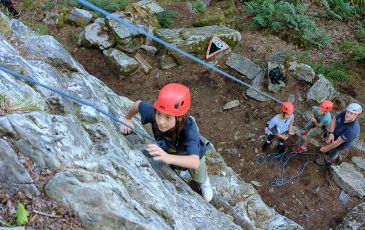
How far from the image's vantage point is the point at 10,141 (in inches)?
120

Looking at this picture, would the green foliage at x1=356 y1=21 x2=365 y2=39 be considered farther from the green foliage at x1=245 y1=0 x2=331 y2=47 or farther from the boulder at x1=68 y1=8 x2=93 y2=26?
the boulder at x1=68 y1=8 x2=93 y2=26

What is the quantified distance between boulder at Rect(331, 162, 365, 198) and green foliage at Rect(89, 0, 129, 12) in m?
7.64

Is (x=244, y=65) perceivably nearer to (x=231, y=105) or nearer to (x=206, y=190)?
(x=231, y=105)

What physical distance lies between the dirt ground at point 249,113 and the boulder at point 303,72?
0.60 ft

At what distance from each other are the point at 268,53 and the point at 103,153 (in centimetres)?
837

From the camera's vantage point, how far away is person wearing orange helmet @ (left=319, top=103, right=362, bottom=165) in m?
6.88

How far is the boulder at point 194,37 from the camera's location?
35.3 ft

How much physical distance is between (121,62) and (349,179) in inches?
253

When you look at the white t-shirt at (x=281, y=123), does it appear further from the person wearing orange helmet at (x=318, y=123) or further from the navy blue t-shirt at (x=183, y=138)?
the navy blue t-shirt at (x=183, y=138)

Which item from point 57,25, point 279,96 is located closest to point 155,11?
point 57,25

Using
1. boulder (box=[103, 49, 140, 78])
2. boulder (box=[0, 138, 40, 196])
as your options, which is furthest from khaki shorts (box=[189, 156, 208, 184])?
boulder (box=[103, 49, 140, 78])

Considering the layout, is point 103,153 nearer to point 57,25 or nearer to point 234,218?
point 234,218

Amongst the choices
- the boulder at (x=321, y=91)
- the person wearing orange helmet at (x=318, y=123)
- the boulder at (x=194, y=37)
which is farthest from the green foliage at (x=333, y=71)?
the boulder at (x=194, y=37)

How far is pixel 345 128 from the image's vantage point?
7.19m
